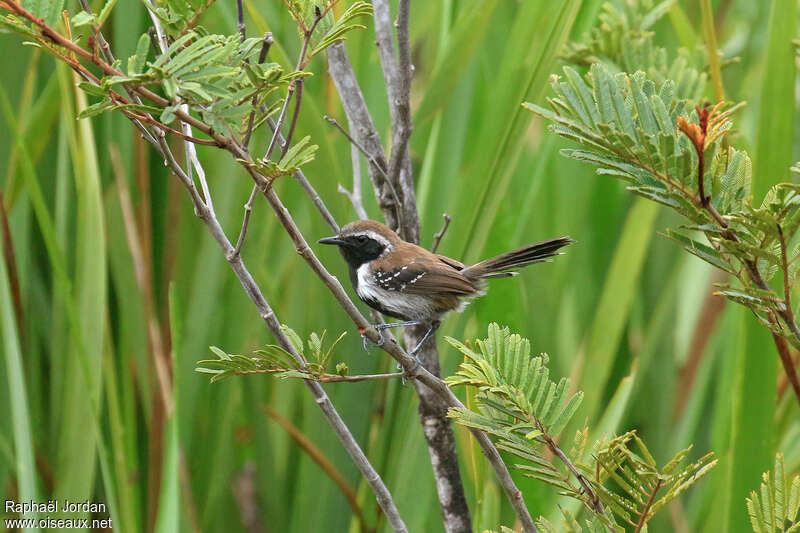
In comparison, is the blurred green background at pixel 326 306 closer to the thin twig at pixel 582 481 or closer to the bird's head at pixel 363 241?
the bird's head at pixel 363 241

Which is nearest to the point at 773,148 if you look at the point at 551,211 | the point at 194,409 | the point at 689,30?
the point at 689,30

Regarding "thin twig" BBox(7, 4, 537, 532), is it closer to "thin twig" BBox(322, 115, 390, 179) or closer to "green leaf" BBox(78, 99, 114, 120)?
"green leaf" BBox(78, 99, 114, 120)

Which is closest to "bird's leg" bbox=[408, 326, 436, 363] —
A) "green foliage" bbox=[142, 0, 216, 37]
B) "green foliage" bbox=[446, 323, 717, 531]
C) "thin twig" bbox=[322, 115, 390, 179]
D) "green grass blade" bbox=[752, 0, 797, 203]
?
"thin twig" bbox=[322, 115, 390, 179]

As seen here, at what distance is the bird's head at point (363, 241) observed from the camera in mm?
1550

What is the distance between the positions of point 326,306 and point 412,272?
0.24 metres

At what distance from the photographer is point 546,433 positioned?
0.85 m

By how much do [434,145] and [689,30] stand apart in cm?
62

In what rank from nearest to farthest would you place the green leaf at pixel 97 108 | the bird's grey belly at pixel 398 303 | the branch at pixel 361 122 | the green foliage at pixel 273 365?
the green leaf at pixel 97 108 < the green foliage at pixel 273 365 < the branch at pixel 361 122 < the bird's grey belly at pixel 398 303

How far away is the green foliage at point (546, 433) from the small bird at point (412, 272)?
557 mm

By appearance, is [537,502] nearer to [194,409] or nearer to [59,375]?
[194,409]

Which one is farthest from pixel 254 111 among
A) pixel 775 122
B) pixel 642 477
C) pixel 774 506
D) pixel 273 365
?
pixel 775 122

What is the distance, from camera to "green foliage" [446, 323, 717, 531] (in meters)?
0.79

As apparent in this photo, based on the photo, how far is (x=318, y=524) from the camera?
1.67 m

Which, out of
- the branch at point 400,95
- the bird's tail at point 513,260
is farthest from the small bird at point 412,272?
the branch at point 400,95
